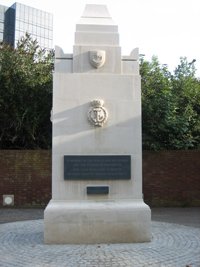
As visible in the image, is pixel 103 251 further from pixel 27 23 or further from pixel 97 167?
pixel 27 23

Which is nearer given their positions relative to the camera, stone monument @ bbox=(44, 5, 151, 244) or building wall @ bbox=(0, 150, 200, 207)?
stone monument @ bbox=(44, 5, 151, 244)

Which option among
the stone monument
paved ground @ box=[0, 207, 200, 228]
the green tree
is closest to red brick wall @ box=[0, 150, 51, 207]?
paved ground @ box=[0, 207, 200, 228]

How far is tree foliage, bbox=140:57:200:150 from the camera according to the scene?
17.7 m

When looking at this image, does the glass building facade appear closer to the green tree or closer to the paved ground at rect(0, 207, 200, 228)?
the green tree

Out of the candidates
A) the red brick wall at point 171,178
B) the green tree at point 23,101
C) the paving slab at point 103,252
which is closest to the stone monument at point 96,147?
the paving slab at point 103,252

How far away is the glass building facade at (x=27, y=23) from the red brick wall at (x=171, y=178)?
5462 centimetres

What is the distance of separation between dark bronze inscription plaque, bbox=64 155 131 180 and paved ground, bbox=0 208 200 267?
1409 mm

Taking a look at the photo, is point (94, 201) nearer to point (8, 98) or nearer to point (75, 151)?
point (75, 151)

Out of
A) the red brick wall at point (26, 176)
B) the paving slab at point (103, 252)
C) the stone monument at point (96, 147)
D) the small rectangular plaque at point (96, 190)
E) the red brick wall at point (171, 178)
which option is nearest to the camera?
the paving slab at point (103, 252)

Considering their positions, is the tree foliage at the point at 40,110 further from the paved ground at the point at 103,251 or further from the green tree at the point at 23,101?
the paved ground at the point at 103,251

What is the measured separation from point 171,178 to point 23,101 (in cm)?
716

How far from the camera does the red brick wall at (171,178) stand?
1675cm

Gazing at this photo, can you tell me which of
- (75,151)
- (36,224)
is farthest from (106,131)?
(36,224)

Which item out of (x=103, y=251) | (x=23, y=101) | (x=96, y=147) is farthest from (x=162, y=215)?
(x=23, y=101)
